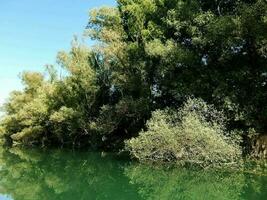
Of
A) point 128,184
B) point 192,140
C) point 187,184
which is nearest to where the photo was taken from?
point 187,184

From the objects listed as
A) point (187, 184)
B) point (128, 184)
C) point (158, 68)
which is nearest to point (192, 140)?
point (187, 184)

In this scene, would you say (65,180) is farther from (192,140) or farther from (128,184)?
(192,140)

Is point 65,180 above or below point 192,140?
below

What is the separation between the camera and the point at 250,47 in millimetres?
27422

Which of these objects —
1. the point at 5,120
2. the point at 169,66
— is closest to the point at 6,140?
the point at 5,120

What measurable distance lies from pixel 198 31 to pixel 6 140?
44.3 meters

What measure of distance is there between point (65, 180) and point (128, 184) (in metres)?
4.12

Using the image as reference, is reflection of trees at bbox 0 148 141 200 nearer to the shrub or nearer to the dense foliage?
the shrub

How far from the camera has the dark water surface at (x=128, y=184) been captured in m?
17.3

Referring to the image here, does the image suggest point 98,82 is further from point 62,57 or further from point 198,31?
point 198,31

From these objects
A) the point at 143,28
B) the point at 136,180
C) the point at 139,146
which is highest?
the point at 143,28

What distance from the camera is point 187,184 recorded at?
779 inches

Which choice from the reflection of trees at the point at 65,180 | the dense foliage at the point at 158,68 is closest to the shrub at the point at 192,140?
the dense foliage at the point at 158,68

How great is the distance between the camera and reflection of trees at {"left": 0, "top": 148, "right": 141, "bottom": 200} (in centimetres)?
1809
